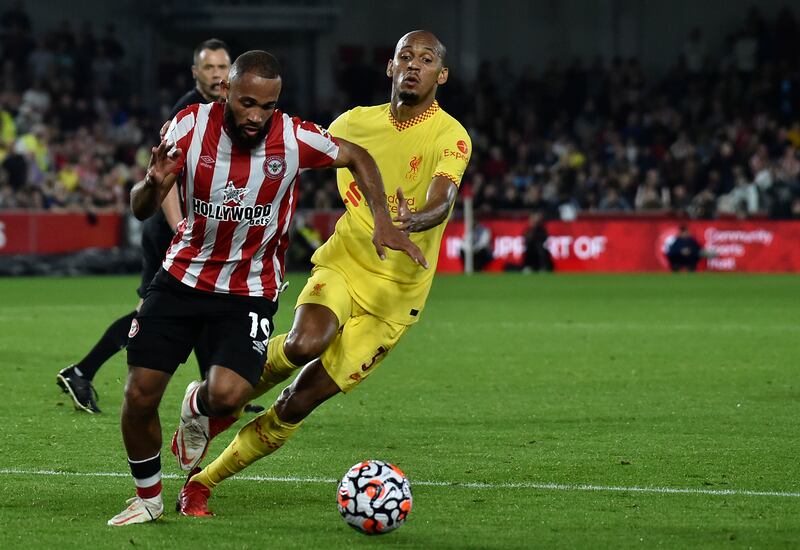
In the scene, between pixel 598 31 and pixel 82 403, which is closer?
pixel 82 403

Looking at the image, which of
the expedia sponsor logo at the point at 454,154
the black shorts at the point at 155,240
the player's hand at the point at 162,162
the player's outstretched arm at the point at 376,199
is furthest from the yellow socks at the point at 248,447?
the black shorts at the point at 155,240

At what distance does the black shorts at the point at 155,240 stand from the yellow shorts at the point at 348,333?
5.38 ft

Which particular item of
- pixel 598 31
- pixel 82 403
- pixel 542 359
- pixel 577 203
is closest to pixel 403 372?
pixel 542 359

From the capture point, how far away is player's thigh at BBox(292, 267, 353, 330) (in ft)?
22.2

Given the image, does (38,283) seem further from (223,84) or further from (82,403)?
(223,84)

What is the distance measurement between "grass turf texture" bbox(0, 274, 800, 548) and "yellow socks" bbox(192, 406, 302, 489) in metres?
0.15

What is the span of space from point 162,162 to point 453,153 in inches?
70.6

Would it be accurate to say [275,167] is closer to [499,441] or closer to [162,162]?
[162,162]

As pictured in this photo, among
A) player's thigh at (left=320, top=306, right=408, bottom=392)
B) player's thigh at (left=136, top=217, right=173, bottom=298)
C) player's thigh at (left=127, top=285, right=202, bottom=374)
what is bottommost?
player's thigh at (left=320, top=306, right=408, bottom=392)

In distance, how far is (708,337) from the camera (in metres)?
14.6

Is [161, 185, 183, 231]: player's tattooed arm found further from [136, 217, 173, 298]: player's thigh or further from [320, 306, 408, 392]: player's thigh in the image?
[320, 306, 408, 392]: player's thigh

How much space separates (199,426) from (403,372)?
5622mm

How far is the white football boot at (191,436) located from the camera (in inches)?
248

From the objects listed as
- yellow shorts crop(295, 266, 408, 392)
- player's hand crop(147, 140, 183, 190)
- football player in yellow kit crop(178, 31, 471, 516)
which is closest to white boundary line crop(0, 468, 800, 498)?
football player in yellow kit crop(178, 31, 471, 516)
